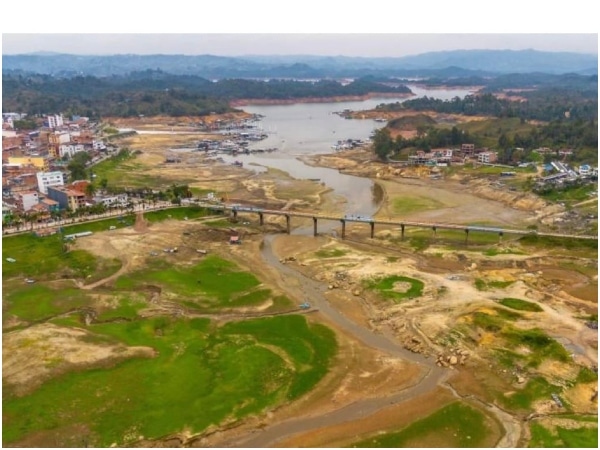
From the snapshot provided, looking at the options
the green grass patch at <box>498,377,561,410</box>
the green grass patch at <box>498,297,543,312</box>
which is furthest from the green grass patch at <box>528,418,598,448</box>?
the green grass patch at <box>498,297,543,312</box>

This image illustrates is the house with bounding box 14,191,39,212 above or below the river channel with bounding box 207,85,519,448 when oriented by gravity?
above

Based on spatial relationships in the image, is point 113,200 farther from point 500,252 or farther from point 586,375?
point 586,375

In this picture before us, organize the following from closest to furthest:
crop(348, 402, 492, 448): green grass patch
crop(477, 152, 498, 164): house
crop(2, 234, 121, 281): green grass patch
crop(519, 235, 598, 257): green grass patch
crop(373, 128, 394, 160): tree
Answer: crop(348, 402, 492, 448): green grass patch → crop(2, 234, 121, 281): green grass patch → crop(519, 235, 598, 257): green grass patch → crop(477, 152, 498, 164): house → crop(373, 128, 394, 160): tree

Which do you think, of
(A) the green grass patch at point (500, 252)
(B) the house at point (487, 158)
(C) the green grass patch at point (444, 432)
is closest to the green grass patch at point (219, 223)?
(A) the green grass patch at point (500, 252)

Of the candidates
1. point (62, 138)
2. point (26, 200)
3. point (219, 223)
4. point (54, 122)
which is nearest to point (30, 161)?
point (62, 138)

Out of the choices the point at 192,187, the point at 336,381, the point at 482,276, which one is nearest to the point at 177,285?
the point at 336,381

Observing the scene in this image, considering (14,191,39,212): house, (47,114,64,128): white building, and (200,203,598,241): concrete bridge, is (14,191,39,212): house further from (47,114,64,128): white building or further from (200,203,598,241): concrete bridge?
(47,114,64,128): white building

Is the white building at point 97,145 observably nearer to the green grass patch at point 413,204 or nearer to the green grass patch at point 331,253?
the green grass patch at point 413,204

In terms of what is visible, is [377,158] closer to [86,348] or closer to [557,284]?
[557,284]
